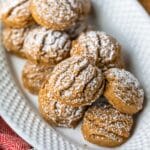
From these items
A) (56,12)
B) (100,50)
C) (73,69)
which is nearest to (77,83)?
(73,69)

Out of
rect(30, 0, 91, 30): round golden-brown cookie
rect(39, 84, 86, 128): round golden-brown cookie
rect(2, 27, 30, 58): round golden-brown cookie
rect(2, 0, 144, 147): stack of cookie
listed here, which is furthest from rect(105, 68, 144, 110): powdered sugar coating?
rect(2, 27, 30, 58): round golden-brown cookie

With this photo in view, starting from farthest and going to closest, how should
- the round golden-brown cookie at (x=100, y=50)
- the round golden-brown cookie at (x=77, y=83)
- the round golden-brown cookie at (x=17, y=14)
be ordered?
the round golden-brown cookie at (x=17, y=14) < the round golden-brown cookie at (x=100, y=50) < the round golden-brown cookie at (x=77, y=83)

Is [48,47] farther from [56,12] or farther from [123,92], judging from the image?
[123,92]

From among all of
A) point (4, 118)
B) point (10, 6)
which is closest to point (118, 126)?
point (4, 118)

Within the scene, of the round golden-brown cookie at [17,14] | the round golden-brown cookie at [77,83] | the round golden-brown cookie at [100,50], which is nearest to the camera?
the round golden-brown cookie at [77,83]

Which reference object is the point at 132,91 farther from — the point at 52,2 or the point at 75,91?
the point at 52,2

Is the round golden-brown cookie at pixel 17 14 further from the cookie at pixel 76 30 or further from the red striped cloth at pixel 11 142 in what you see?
the red striped cloth at pixel 11 142

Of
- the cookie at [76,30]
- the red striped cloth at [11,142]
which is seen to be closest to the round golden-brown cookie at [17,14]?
the cookie at [76,30]
